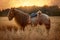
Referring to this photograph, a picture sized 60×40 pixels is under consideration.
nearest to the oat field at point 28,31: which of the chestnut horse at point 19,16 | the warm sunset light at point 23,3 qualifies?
the chestnut horse at point 19,16

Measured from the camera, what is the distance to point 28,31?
2.16m

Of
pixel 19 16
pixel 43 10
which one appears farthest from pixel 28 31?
pixel 43 10

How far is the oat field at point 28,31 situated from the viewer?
213cm

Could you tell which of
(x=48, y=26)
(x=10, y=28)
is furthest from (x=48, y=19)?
(x=10, y=28)

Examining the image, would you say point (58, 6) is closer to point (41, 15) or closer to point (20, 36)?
point (41, 15)

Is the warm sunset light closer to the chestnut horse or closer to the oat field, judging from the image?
the chestnut horse

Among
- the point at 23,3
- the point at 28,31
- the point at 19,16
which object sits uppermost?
the point at 23,3

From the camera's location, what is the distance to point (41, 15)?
2174 millimetres

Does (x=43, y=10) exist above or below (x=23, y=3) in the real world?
below

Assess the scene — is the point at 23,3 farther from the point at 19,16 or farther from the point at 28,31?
the point at 28,31

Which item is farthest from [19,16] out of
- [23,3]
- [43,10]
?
[43,10]

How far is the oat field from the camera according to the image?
2127 millimetres

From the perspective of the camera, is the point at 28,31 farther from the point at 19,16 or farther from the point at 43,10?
the point at 43,10

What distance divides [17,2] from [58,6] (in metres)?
0.63
